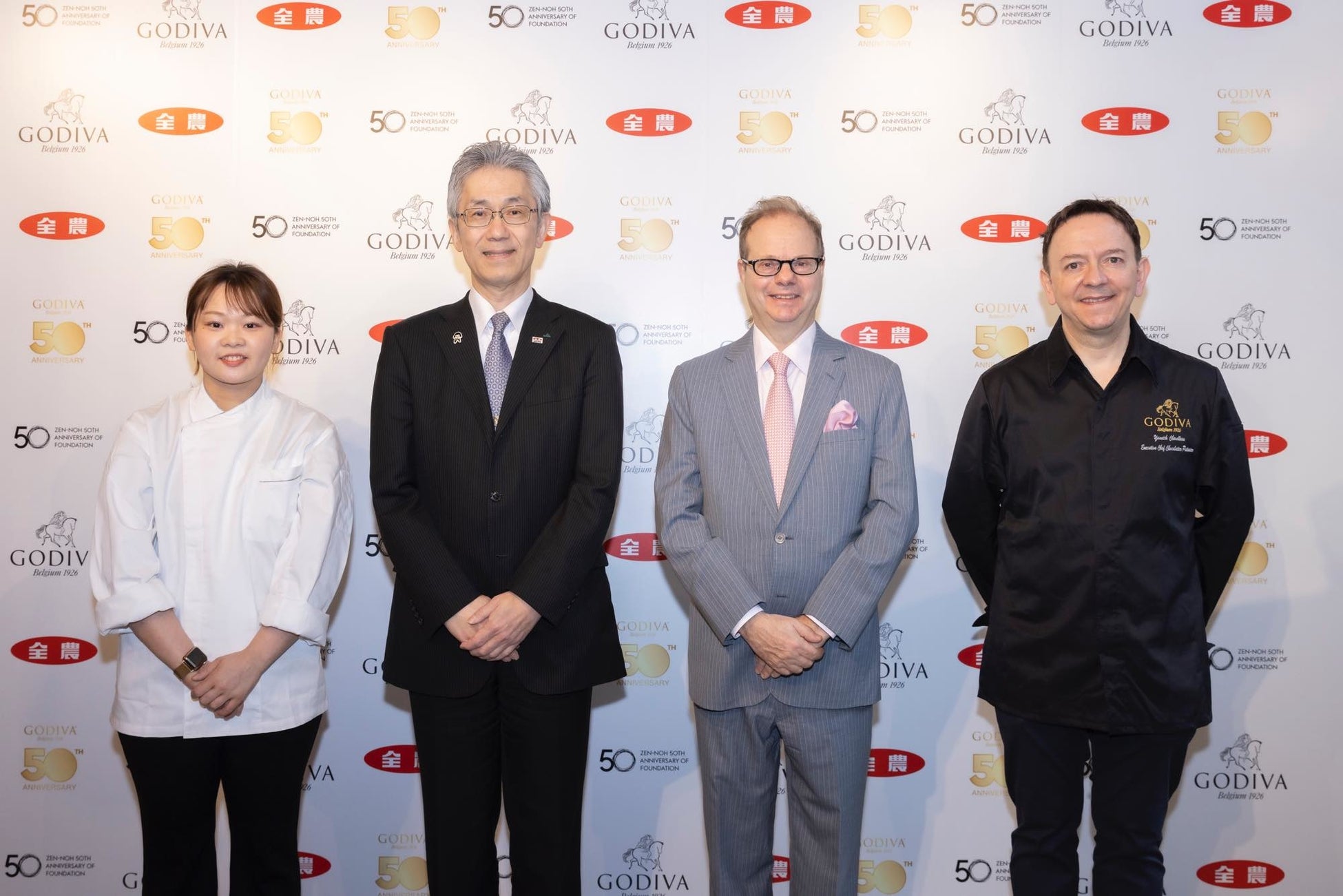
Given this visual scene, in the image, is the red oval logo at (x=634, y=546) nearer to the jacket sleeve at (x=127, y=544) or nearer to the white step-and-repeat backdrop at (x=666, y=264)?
the white step-and-repeat backdrop at (x=666, y=264)

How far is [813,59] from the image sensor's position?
3.24 m

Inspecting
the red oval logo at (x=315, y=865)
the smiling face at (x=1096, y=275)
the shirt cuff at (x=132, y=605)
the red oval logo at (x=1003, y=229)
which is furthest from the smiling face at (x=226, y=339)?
the red oval logo at (x=1003, y=229)

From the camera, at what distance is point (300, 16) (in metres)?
3.28

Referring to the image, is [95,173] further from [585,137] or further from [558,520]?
[558,520]

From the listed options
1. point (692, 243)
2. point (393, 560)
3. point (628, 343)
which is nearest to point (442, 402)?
point (393, 560)

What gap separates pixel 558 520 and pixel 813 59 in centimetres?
189

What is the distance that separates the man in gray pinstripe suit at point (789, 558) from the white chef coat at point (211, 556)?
93 centimetres

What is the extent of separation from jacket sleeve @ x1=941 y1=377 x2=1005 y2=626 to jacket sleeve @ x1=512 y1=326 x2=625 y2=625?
89 cm

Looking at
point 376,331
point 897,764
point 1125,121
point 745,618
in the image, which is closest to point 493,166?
point 376,331

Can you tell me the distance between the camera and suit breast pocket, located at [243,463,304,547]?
2.38 m

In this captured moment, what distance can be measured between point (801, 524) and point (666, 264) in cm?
130

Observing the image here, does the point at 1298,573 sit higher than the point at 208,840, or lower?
higher

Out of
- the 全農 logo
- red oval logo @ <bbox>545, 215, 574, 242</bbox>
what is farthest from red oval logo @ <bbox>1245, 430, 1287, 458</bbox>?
the 全農 logo

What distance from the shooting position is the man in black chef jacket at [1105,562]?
227 centimetres
